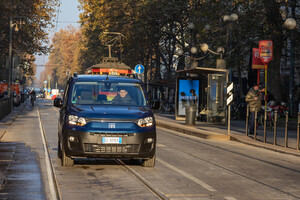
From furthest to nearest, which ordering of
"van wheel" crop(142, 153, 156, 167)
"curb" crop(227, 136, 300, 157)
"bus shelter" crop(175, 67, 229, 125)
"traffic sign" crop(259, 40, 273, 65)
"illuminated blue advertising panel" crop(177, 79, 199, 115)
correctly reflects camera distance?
1. "illuminated blue advertising panel" crop(177, 79, 199, 115)
2. "bus shelter" crop(175, 67, 229, 125)
3. "traffic sign" crop(259, 40, 273, 65)
4. "curb" crop(227, 136, 300, 157)
5. "van wheel" crop(142, 153, 156, 167)

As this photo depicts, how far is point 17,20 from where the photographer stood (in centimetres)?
4188

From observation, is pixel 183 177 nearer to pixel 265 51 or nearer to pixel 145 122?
pixel 145 122

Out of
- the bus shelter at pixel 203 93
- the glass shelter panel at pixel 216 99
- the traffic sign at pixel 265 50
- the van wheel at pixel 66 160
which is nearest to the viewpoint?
the van wheel at pixel 66 160

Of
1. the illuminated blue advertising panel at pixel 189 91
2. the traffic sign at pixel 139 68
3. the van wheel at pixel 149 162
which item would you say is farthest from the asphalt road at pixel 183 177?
the traffic sign at pixel 139 68

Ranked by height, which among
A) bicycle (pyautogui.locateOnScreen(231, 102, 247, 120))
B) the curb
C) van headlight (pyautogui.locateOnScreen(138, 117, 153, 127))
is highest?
van headlight (pyautogui.locateOnScreen(138, 117, 153, 127))

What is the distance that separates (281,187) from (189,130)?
43.2 feet

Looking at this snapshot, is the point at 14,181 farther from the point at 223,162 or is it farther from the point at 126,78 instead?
the point at 223,162

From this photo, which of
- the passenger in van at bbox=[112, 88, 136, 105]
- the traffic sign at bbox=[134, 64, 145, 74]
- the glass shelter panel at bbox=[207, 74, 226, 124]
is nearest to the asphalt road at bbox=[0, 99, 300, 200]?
the passenger in van at bbox=[112, 88, 136, 105]

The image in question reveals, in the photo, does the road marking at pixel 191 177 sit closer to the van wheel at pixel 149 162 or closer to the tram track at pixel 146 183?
the van wheel at pixel 149 162

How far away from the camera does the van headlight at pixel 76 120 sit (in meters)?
10.1

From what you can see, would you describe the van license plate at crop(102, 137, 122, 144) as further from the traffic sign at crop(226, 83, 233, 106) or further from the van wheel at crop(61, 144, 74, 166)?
the traffic sign at crop(226, 83, 233, 106)

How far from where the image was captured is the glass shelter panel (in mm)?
25578

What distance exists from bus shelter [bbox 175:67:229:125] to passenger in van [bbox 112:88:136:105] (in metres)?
14.4

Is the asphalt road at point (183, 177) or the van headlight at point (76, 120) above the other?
the van headlight at point (76, 120)
